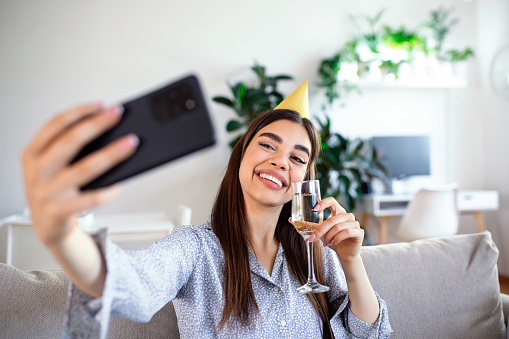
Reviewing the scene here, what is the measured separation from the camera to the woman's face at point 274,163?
1262mm

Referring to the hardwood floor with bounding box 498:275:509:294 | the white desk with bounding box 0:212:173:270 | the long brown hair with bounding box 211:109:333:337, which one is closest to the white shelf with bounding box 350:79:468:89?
the hardwood floor with bounding box 498:275:509:294

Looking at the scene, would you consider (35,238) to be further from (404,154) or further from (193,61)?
(404,154)

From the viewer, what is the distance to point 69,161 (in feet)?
1.57

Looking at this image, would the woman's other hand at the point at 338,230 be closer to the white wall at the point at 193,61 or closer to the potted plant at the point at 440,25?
the white wall at the point at 193,61

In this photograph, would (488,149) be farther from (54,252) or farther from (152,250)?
(54,252)

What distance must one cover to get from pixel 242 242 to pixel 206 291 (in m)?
0.19

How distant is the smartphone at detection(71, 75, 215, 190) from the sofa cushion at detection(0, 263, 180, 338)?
0.83 m

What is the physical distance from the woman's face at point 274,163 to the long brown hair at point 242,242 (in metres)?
0.04

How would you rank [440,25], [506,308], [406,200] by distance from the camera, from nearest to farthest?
[506,308] < [406,200] < [440,25]

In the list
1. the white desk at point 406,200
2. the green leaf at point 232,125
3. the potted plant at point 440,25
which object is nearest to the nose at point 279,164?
the green leaf at point 232,125

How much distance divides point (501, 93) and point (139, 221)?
3828mm

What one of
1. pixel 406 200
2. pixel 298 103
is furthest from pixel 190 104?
pixel 406 200

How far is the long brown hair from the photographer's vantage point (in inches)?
44.8

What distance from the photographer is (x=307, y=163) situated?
1.40 metres
